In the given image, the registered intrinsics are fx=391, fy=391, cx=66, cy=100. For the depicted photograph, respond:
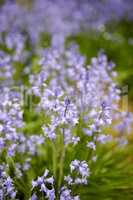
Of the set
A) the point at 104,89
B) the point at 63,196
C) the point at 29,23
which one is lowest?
the point at 63,196

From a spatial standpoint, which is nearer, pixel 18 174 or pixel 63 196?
pixel 63 196

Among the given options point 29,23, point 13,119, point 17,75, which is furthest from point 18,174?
point 29,23

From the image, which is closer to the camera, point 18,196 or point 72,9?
point 18,196

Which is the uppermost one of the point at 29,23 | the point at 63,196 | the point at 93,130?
the point at 29,23

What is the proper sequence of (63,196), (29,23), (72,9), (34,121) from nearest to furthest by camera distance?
(63,196)
(34,121)
(29,23)
(72,9)

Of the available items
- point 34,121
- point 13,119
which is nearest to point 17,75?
point 34,121

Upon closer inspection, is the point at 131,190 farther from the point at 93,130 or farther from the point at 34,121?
the point at 34,121

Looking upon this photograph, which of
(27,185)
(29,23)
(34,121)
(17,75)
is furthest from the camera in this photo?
(29,23)

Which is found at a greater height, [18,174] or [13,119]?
[13,119]

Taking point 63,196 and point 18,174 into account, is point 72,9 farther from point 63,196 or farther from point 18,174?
point 63,196
